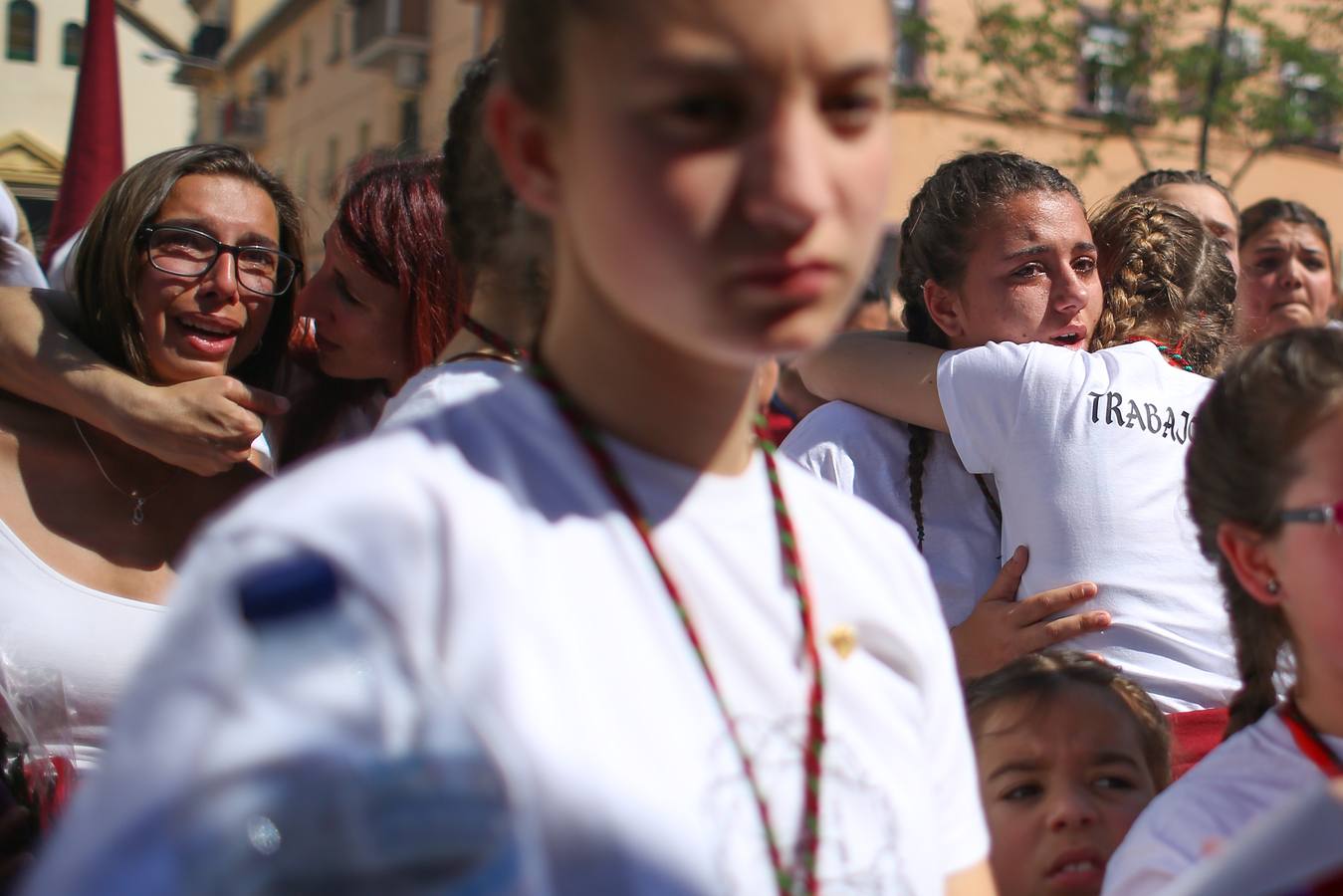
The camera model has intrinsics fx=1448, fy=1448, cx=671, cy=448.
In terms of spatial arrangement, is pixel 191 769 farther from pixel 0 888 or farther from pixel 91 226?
pixel 91 226

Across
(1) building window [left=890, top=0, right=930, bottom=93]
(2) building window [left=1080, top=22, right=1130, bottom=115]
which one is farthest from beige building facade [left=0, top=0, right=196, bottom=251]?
(2) building window [left=1080, top=22, right=1130, bottom=115]

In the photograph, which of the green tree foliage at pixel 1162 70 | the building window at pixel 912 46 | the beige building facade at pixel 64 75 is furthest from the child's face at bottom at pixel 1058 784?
the beige building facade at pixel 64 75

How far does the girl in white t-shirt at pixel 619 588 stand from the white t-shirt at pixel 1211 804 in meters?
0.49

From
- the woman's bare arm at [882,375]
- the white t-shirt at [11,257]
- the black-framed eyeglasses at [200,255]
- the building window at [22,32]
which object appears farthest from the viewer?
the building window at [22,32]

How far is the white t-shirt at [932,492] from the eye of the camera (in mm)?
2822

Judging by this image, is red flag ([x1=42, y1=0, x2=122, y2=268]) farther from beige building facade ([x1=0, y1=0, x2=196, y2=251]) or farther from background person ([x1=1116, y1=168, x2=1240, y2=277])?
beige building facade ([x1=0, y1=0, x2=196, y2=251])

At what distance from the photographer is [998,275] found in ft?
9.24

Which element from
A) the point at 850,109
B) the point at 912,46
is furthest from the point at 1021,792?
the point at 912,46

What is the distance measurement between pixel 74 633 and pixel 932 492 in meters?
1.59

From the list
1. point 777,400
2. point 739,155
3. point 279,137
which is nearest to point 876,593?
point 739,155

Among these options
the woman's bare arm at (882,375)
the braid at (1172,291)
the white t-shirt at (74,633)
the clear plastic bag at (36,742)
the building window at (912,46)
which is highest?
the building window at (912,46)

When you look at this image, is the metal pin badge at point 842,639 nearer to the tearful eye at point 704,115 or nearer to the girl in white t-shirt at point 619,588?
the girl in white t-shirt at point 619,588

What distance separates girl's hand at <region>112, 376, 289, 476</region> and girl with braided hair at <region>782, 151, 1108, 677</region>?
Answer: 3.57ft

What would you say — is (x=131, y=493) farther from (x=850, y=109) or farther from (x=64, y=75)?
(x=64, y=75)
